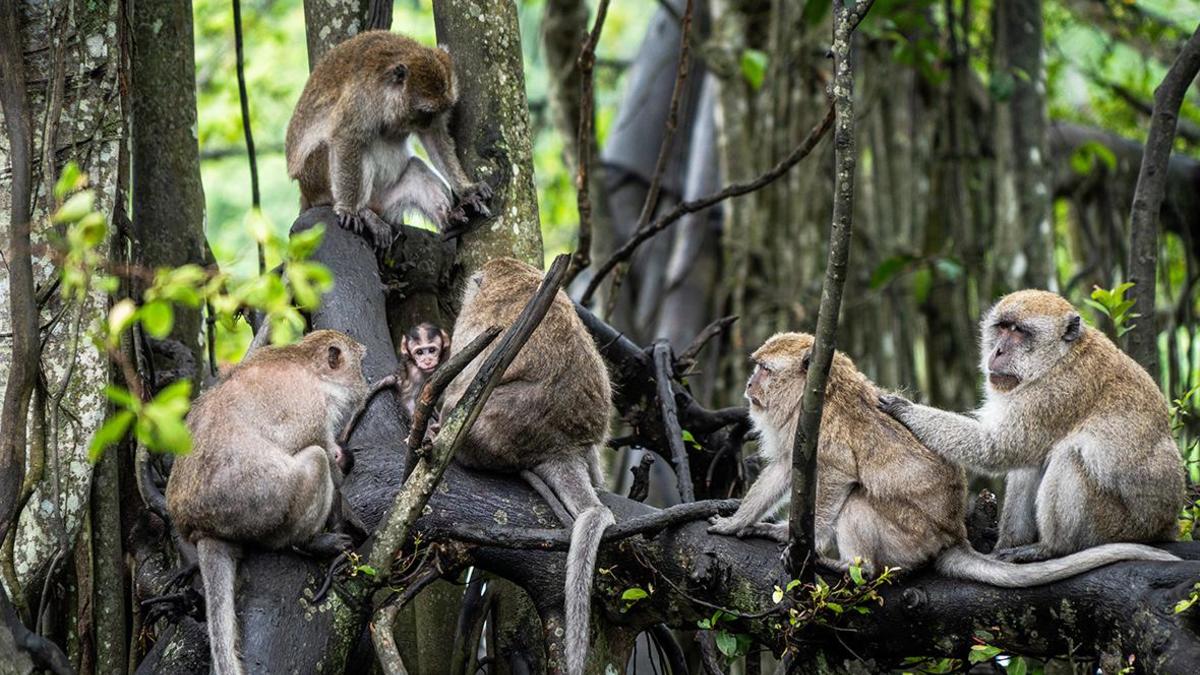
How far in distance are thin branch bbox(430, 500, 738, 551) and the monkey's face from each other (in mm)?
1397

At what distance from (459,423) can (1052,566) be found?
185 cm

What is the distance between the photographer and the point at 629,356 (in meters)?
6.65

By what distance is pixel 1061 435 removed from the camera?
201 inches

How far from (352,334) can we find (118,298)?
96 cm

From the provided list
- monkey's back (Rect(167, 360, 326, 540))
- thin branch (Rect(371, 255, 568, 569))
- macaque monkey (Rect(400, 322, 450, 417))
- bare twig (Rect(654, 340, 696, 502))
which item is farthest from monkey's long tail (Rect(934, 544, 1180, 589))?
macaque monkey (Rect(400, 322, 450, 417))

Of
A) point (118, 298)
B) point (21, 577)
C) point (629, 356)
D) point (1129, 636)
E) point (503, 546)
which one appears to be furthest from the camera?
point (629, 356)

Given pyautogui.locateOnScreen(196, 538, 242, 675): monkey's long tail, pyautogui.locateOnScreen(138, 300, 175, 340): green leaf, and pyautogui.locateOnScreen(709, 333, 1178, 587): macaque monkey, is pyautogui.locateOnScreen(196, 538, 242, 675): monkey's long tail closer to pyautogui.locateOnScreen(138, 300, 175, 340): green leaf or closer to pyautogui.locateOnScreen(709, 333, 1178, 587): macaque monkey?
pyautogui.locateOnScreen(709, 333, 1178, 587): macaque monkey

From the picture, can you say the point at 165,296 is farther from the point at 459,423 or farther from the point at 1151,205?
the point at 1151,205

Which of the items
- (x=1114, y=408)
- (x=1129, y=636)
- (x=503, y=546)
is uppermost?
(x=1114, y=408)

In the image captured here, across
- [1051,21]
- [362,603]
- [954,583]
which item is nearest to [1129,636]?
[954,583]

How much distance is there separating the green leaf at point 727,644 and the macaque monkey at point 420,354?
6.30 feet

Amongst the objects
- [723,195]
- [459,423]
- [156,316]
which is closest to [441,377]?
[459,423]

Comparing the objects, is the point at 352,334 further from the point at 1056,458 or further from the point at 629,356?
the point at 1056,458

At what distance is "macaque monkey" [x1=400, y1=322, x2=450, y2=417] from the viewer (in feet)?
19.4
